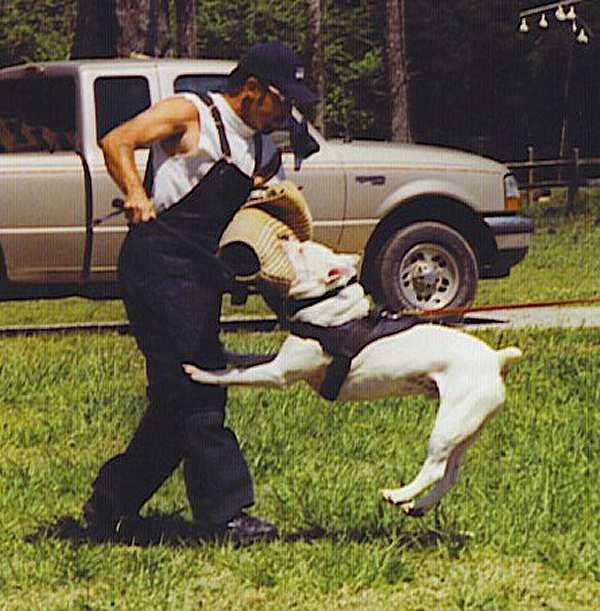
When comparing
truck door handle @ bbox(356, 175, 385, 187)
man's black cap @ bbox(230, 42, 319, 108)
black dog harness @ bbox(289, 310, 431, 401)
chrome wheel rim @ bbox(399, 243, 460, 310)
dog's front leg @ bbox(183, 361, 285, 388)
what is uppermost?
man's black cap @ bbox(230, 42, 319, 108)

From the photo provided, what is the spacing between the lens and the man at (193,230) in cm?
504

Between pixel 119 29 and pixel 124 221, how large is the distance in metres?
1.31

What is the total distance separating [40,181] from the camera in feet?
34.3

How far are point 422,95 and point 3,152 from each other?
4.06 meters

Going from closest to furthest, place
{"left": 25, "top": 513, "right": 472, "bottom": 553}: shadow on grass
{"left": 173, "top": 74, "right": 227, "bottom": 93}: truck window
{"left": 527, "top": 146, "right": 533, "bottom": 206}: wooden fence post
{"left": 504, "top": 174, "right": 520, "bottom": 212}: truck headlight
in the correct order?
→ {"left": 25, "top": 513, "right": 472, "bottom": 553}: shadow on grass → {"left": 173, "top": 74, "right": 227, "bottom": 93}: truck window → {"left": 504, "top": 174, "right": 520, "bottom": 212}: truck headlight → {"left": 527, "top": 146, "right": 533, "bottom": 206}: wooden fence post

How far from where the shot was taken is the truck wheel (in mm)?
9984

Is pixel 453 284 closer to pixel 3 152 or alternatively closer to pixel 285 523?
pixel 3 152

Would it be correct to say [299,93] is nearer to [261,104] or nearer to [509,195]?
[261,104]

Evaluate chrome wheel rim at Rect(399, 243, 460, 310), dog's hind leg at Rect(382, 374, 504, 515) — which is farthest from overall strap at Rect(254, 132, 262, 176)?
chrome wheel rim at Rect(399, 243, 460, 310)

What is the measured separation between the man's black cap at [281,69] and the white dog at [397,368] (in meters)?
0.42

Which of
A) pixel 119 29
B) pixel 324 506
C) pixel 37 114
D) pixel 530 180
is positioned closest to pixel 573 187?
pixel 530 180

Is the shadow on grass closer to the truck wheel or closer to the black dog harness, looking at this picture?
the black dog harness

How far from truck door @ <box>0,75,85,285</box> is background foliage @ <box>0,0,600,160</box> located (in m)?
1.42

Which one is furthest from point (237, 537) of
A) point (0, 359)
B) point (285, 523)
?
point (0, 359)
